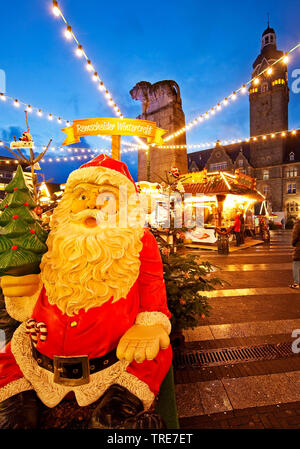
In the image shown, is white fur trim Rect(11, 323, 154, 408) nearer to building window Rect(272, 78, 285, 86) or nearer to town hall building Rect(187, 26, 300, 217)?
town hall building Rect(187, 26, 300, 217)

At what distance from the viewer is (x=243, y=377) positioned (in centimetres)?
222

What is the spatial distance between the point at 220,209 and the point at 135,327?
10767mm

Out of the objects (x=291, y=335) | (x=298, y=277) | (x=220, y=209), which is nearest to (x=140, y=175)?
(x=220, y=209)

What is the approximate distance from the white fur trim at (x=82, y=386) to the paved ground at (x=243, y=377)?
35.5 inches

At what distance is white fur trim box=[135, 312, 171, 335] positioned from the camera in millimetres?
1391

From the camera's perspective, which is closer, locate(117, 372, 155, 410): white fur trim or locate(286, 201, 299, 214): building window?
locate(117, 372, 155, 410): white fur trim

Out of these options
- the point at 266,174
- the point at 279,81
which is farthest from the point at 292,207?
the point at 279,81

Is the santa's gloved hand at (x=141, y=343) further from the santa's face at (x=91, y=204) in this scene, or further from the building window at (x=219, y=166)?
the building window at (x=219, y=166)

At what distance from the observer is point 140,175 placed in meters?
23.3

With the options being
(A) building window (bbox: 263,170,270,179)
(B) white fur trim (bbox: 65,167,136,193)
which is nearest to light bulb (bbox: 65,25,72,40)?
(B) white fur trim (bbox: 65,167,136,193)

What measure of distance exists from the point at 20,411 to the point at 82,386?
33 cm

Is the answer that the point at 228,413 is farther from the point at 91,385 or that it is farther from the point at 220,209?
the point at 220,209

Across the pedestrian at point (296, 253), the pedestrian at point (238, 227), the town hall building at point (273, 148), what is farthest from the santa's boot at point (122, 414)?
the town hall building at point (273, 148)

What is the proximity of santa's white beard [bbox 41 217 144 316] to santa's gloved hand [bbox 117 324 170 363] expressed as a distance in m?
0.23
